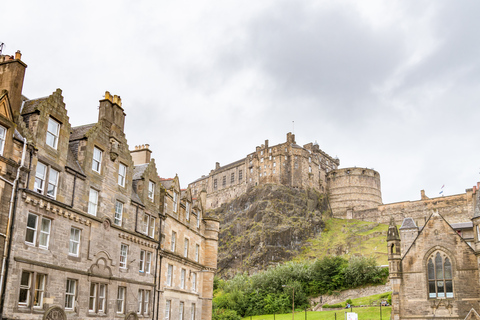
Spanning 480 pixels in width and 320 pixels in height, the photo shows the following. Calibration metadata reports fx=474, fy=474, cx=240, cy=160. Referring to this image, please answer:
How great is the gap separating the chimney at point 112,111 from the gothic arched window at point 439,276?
27.6 metres

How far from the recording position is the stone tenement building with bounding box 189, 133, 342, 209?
378 feet

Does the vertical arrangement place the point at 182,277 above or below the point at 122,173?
below

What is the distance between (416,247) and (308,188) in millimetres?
76712

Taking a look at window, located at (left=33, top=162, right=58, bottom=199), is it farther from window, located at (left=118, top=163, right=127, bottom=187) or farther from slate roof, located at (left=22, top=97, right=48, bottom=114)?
window, located at (left=118, top=163, right=127, bottom=187)

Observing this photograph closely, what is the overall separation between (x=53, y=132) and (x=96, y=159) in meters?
3.48

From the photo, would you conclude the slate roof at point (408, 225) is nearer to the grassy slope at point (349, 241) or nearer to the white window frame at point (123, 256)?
the white window frame at point (123, 256)

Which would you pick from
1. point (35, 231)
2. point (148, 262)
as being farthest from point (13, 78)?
point (148, 262)

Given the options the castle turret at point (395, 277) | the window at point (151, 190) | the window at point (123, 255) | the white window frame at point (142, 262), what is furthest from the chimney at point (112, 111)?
the castle turret at point (395, 277)

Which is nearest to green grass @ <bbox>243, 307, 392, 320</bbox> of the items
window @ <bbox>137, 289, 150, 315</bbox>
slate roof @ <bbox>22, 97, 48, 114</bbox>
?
window @ <bbox>137, 289, 150, 315</bbox>

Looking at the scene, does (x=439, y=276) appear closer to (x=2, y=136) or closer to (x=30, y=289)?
(x=30, y=289)

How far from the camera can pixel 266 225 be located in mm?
103750

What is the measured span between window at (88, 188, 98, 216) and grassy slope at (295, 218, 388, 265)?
73595 mm

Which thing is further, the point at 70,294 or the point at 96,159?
the point at 96,159

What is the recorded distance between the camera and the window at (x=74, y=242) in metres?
22.9
